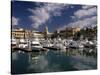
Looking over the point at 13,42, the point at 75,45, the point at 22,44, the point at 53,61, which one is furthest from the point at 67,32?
the point at 13,42

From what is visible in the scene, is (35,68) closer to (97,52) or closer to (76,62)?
(76,62)

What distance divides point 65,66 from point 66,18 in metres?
0.66

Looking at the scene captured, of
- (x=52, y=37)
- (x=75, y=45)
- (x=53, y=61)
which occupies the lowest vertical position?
(x=53, y=61)

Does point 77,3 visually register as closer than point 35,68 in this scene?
No

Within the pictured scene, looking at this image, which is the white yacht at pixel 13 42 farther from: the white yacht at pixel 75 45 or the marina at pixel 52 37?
the white yacht at pixel 75 45

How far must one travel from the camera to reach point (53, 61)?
2.83 metres

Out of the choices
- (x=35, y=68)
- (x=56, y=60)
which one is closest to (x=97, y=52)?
(x=56, y=60)

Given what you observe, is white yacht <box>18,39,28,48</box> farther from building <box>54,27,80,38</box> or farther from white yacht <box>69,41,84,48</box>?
white yacht <box>69,41,84,48</box>

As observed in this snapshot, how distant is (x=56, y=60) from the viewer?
2842 millimetres

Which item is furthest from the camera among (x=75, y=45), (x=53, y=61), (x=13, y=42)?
(x=75, y=45)

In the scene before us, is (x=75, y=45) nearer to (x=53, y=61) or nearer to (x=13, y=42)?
(x=53, y=61)

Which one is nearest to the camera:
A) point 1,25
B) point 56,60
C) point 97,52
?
point 1,25

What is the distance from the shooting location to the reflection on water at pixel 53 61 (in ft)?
8.87

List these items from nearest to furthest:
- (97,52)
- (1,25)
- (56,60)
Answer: (1,25) < (56,60) < (97,52)
